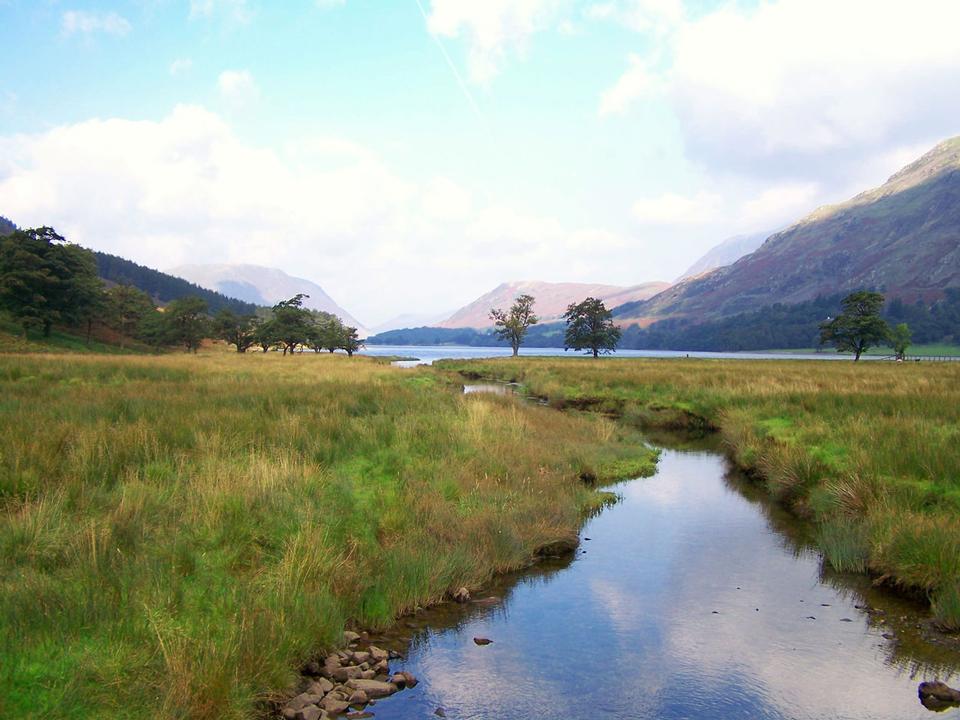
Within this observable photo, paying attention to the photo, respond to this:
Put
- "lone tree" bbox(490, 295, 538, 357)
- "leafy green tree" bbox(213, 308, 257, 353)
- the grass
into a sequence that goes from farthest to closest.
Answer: "lone tree" bbox(490, 295, 538, 357) → "leafy green tree" bbox(213, 308, 257, 353) → the grass

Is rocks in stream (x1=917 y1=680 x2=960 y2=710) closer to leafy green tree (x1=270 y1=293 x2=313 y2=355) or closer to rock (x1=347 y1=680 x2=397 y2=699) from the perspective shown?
rock (x1=347 y1=680 x2=397 y2=699)

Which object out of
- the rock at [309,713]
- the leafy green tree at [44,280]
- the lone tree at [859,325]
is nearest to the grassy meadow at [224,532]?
the rock at [309,713]

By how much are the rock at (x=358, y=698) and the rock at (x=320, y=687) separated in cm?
23

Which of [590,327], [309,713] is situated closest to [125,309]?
[590,327]

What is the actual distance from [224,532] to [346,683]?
107 inches

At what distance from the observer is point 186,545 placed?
7164mm

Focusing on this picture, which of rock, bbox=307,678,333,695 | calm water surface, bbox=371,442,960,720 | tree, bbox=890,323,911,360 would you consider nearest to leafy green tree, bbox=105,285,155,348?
calm water surface, bbox=371,442,960,720

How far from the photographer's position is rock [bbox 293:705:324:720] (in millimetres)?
5500

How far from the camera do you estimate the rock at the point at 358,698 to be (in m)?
5.91

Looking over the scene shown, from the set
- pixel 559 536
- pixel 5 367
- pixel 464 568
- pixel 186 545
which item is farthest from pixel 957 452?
pixel 5 367

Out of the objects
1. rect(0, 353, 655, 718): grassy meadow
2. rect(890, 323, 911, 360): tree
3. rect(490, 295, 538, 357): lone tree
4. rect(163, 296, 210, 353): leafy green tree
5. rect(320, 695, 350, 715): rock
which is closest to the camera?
rect(0, 353, 655, 718): grassy meadow

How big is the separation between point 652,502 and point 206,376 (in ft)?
72.5

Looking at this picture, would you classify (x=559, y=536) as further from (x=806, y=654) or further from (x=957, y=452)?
(x=957, y=452)

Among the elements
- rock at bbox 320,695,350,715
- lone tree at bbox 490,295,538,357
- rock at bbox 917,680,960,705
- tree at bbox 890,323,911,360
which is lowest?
rock at bbox 917,680,960,705
